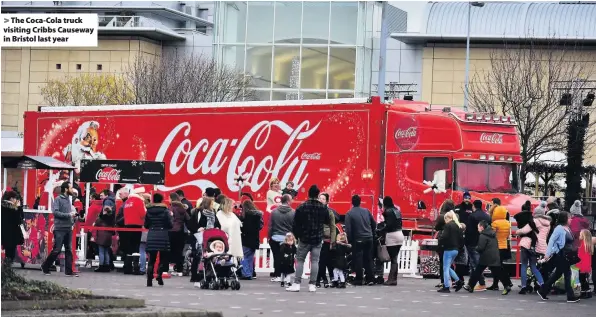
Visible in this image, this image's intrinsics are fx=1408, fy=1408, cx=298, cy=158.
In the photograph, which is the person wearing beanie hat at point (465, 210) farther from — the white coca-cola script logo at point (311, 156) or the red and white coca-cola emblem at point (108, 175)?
the red and white coca-cola emblem at point (108, 175)

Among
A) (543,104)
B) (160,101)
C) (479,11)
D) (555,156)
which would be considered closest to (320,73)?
(479,11)

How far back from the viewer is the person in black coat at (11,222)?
24047mm

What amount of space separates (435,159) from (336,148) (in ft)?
7.60

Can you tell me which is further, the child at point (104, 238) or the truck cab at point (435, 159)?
the truck cab at point (435, 159)

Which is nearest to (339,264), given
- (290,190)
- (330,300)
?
(330,300)

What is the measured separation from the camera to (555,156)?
58.0m

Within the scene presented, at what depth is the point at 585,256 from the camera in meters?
24.2

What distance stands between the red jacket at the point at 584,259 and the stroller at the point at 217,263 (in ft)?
19.6

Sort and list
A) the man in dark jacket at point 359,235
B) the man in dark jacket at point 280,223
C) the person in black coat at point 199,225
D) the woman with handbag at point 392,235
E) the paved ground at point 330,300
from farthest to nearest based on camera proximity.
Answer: the woman with handbag at point 392,235, the man in dark jacket at point 359,235, the man in dark jacket at point 280,223, the person in black coat at point 199,225, the paved ground at point 330,300

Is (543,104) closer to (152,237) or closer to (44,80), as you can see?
(152,237)

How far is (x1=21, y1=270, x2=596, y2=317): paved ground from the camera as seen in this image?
19.2 m

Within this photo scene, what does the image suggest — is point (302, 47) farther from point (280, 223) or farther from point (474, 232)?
point (280, 223)

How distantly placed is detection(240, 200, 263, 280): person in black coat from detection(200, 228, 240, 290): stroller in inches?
106

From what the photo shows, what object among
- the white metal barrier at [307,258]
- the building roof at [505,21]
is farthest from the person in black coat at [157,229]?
the building roof at [505,21]
